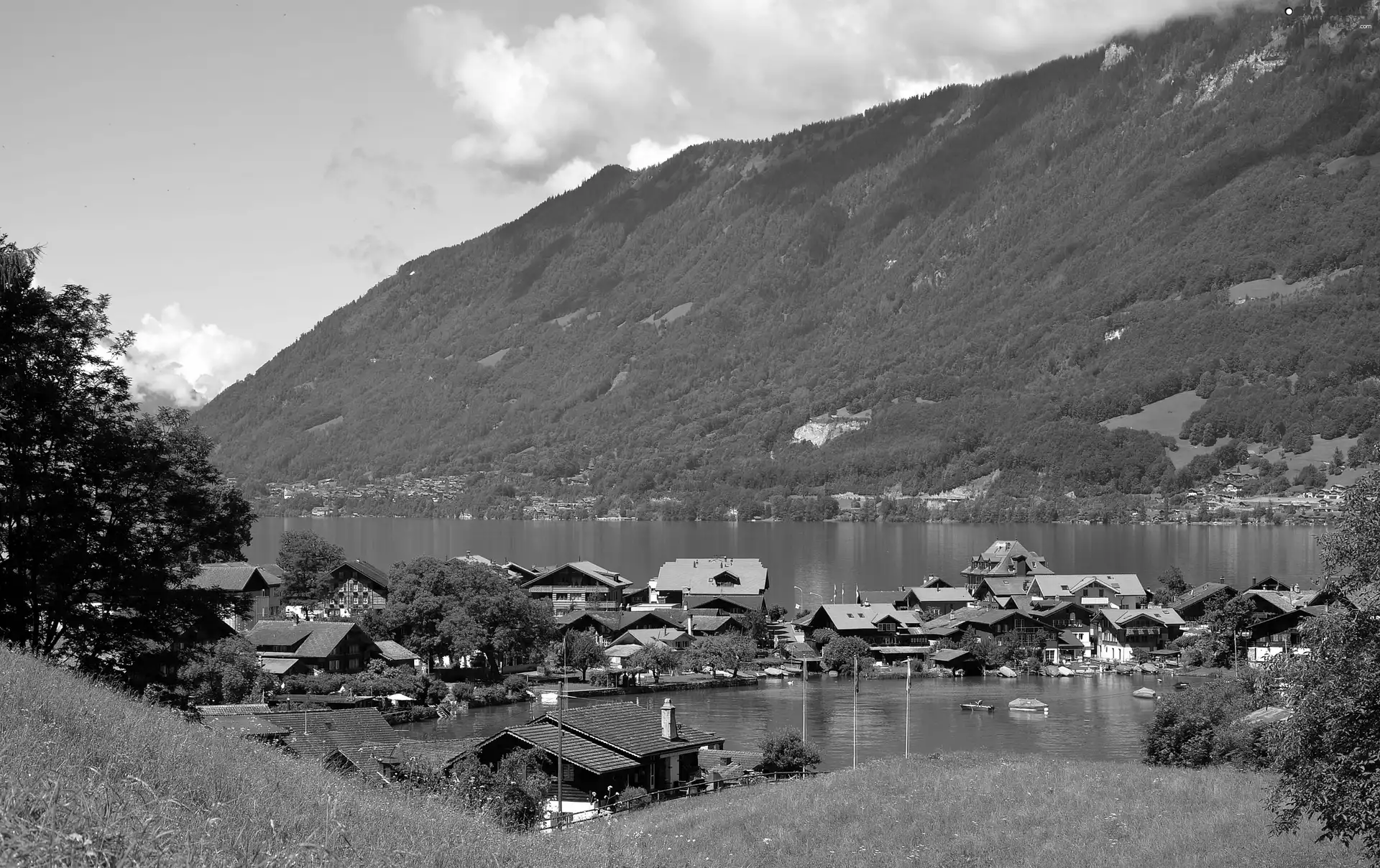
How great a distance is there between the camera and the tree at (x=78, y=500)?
564 inches

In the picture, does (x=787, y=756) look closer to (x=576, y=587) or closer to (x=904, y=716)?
(x=904, y=716)

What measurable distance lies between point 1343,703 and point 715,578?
7018 centimetres

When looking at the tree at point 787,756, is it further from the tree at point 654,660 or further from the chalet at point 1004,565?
the chalet at point 1004,565

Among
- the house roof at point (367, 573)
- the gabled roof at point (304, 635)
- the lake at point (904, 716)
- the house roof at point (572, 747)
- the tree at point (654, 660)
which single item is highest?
the house roof at point (367, 573)

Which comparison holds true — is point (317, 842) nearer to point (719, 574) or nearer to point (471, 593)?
point (471, 593)

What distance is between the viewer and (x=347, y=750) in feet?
81.8

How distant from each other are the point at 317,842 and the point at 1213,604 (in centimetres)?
6964

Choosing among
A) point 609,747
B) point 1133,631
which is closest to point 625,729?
point 609,747

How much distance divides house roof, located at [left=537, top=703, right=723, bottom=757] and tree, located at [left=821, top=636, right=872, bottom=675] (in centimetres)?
3151

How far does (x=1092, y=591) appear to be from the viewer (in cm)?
7944

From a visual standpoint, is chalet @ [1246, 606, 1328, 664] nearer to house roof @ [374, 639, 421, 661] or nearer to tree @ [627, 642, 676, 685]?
tree @ [627, 642, 676, 685]

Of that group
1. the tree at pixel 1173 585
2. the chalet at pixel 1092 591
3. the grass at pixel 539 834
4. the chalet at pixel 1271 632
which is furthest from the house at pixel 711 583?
the grass at pixel 539 834

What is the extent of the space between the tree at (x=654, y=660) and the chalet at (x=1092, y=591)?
93.1 feet

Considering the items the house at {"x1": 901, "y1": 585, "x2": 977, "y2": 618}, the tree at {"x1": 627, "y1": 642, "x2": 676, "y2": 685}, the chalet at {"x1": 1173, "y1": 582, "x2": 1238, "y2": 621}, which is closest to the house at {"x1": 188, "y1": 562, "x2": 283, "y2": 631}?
the tree at {"x1": 627, "y1": 642, "x2": 676, "y2": 685}
